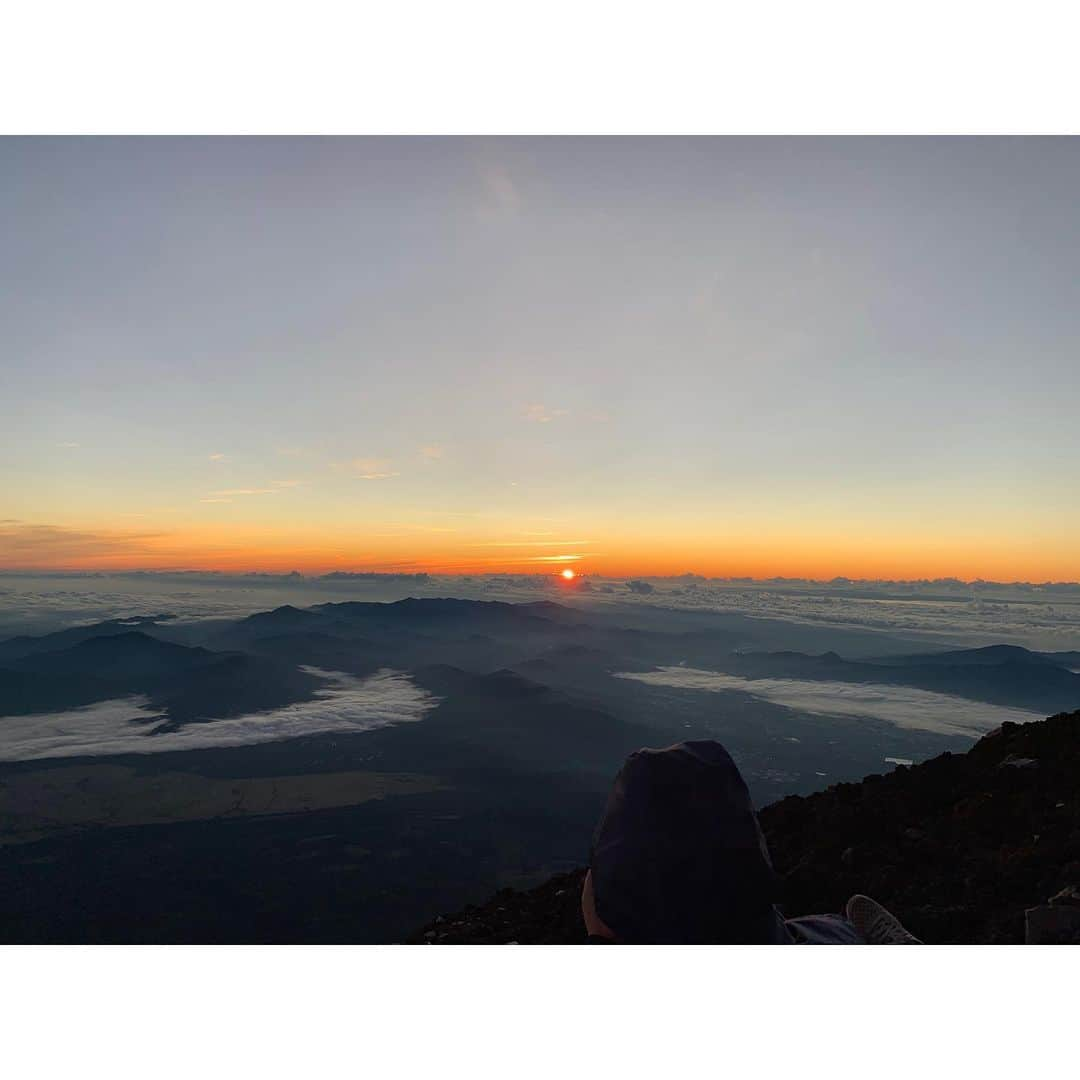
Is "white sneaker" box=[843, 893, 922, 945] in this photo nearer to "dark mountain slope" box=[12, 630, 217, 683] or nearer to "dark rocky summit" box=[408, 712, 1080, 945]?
"dark rocky summit" box=[408, 712, 1080, 945]

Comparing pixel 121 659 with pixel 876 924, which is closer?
pixel 876 924

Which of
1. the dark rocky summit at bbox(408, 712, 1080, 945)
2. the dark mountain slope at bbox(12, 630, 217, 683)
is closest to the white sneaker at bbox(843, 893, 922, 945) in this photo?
the dark rocky summit at bbox(408, 712, 1080, 945)

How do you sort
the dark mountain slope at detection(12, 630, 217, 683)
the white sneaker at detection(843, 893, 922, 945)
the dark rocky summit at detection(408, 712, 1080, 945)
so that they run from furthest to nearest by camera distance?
the dark mountain slope at detection(12, 630, 217, 683)
the dark rocky summit at detection(408, 712, 1080, 945)
the white sneaker at detection(843, 893, 922, 945)

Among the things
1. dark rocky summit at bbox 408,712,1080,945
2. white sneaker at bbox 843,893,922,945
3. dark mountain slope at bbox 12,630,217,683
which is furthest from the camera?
dark mountain slope at bbox 12,630,217,683

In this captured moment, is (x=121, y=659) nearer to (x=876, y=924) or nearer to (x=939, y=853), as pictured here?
(x=939, y=853)

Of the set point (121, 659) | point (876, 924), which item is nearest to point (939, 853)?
point (876, 924)

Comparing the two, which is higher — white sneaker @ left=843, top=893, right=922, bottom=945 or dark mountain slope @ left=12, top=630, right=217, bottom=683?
white sneaker @ left=843, top=893, right=922, bottom=945

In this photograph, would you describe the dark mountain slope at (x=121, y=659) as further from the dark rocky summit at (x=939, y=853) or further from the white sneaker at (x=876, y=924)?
the white sneaker at (x=876, y=924)
